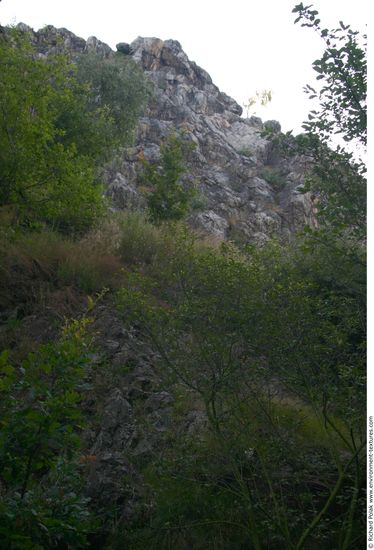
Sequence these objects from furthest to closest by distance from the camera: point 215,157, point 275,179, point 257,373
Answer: point 215,157
point 275,179
point 257,373

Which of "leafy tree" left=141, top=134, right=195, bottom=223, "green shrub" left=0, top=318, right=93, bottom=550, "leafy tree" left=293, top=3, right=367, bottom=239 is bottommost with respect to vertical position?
"green shrub" left=0, top=318, right=93, bottom=550

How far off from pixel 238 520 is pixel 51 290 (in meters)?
5.59

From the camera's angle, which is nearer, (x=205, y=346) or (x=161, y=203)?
(x=205, y=346)

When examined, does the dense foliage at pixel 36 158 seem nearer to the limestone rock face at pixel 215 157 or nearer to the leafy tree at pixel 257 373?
the leafy tree at pixel 257 373

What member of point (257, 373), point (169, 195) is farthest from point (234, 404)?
point (169, 195)

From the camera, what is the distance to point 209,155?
35.2 metres

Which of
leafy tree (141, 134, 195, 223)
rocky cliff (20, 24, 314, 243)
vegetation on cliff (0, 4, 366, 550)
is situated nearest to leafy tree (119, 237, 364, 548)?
vegetation on cliff (0, 4, 366, 550)

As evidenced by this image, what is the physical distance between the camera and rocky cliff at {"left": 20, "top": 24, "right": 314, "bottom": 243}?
26969mm

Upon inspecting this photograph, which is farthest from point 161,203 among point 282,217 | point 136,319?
point 282,217

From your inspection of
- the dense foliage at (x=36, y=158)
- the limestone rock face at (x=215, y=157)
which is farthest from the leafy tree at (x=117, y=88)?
the dense foliage at (x=36, y=158)

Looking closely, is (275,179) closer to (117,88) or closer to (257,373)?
(117,88)

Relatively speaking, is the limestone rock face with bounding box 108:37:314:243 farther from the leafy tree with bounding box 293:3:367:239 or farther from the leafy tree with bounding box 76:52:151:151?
the leafy tree with bounding box 293:3:367:239

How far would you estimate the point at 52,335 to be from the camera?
323 inches

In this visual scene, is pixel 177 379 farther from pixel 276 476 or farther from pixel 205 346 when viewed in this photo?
pixel 276 476
